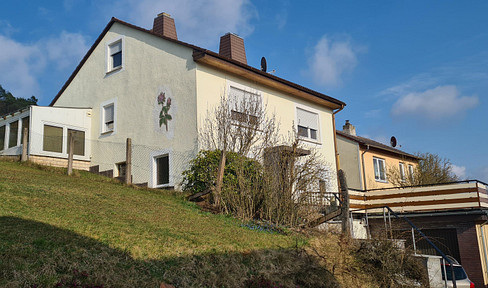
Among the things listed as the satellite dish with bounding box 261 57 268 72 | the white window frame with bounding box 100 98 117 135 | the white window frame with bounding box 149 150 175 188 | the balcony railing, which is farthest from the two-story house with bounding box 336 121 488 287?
the white window frame with bounding box 100 98 117 135

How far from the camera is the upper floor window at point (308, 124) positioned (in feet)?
69.4

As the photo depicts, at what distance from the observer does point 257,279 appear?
721 cm

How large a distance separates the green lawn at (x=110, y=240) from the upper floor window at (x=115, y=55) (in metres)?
9.38

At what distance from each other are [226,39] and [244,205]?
11.1 m

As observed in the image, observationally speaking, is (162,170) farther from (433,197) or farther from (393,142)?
(393,142)

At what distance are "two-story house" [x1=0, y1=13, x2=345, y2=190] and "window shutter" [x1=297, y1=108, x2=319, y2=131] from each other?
5cm

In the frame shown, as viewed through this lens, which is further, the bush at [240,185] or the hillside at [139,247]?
the bush at [240,185]

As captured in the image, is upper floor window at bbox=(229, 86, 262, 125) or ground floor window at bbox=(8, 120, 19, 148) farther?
ground floor window at bbox=(8, 120, 19, 148)

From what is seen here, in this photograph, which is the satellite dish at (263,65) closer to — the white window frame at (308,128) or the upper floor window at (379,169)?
the white window frame at (308,128)

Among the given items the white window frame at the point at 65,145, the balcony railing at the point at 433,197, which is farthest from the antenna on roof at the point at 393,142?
the white window frame at the point at 65,145

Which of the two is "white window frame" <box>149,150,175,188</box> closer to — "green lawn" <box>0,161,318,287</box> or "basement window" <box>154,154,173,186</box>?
"basement window" <box>154,154,173,186</box>

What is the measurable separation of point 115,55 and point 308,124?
9.55 m

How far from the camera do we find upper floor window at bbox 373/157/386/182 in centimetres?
2738

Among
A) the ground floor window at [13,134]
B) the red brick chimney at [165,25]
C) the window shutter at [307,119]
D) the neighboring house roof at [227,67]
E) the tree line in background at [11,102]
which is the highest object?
the tree line in background at [11,102]
